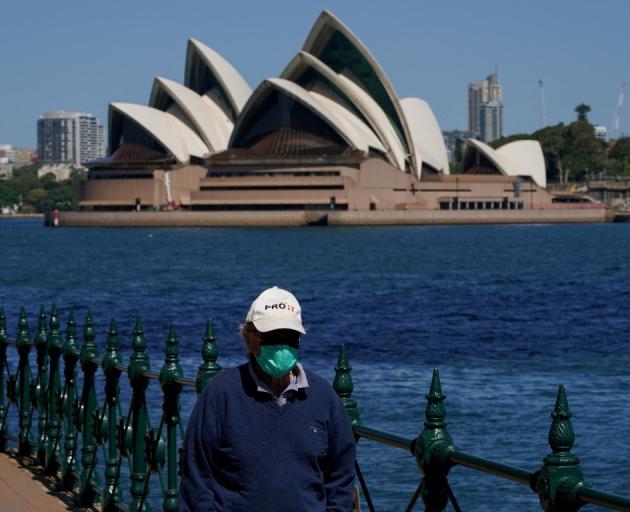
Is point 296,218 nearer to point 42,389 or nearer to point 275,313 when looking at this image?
point 42,389

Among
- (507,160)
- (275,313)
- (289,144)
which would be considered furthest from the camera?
(507,160)

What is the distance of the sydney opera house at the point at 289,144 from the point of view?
119 metres

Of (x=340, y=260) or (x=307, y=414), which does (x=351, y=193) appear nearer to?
(x=340, y=260)

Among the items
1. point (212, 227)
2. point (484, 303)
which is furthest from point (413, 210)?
point (484, 303)

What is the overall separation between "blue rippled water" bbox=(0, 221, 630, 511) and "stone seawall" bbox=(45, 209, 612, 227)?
32156 mm

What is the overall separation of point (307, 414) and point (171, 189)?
420ft

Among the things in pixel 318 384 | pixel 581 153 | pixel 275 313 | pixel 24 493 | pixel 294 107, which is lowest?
pixel 24 493

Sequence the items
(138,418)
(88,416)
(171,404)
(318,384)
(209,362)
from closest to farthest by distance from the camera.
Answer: (318,384) → (209,362) → (171,404) → (138,418) → (88,416)

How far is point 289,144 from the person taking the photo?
125 meters

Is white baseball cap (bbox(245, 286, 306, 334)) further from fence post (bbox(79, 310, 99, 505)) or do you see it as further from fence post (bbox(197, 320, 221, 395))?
fence post (bbox(79, 310, 99, 505))

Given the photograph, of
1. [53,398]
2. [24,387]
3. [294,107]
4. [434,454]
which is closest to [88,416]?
[53,398]

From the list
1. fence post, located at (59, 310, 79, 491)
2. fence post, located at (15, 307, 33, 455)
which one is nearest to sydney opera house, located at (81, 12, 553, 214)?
fence post, located at (15, 307, 33, 455)

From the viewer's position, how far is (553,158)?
172 meters

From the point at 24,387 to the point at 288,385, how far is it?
209 inches
